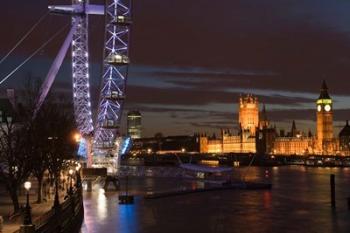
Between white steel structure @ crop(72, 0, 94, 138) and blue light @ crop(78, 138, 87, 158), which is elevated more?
white steel structure @ crop(72, 0, 94, 138)

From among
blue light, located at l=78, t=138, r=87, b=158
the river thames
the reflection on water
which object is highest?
blue light, located at l=78, t=138, r=87, b=158

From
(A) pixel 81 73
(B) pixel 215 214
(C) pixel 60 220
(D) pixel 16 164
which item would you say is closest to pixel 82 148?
(A) pixel 81 73

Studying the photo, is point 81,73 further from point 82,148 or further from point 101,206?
point 101,206

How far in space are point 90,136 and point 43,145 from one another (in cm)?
3301

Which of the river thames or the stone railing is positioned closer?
the stone railing

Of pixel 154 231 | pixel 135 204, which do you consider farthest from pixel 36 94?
pixel 154 231

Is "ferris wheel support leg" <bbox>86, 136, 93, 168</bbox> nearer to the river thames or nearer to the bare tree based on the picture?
the river thames

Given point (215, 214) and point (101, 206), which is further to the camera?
point (101, 206)

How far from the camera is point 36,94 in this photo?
51.1m

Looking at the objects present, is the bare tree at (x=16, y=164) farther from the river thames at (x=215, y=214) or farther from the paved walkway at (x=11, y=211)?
the river thames at (x=215, y=214)

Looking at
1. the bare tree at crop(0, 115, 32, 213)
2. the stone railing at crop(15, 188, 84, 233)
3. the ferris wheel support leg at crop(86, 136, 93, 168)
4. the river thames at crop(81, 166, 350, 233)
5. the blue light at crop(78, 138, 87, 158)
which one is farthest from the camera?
the blue light at crop(78, 138, 87, 158)

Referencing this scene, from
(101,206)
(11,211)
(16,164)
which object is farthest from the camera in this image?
(101,206)

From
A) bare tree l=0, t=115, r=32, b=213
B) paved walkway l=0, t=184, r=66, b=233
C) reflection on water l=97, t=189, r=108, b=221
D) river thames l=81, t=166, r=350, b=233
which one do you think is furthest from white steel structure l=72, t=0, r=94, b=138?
bare tree l=0, t=115, r=32, b=213

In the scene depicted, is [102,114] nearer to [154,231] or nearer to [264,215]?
[264,215]
